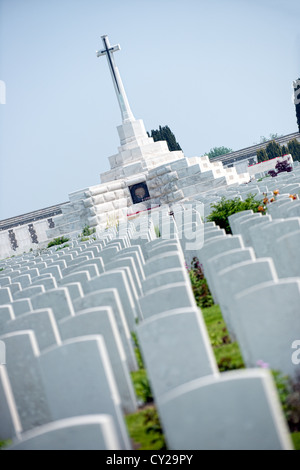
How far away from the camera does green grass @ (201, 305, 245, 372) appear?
17.9 ft

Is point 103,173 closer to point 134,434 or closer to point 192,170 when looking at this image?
point 192,170

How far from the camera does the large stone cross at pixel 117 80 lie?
35.0 metres

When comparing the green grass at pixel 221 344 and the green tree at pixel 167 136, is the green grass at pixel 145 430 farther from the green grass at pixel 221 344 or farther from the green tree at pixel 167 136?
the green tree at pixel 167 136

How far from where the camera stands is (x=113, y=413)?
4.18 metres

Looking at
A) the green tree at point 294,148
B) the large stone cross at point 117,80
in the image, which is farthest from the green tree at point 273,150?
the large stone cross at point 117,80

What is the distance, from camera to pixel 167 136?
41.7 metres

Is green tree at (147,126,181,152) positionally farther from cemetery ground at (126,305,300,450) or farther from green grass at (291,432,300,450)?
green grass at (291,432,300,450)

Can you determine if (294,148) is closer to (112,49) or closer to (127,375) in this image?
(112,49)

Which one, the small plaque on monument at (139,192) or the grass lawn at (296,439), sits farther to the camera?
the small plaque on monument at (139,192)

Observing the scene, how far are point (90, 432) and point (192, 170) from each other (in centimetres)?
2818

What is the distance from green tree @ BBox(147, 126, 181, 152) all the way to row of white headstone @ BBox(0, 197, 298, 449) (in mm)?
33945

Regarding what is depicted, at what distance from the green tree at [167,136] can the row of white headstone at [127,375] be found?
3394 cm

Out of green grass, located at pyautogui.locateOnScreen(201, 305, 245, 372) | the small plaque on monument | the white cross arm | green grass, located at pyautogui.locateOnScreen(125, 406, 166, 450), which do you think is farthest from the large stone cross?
green grass, located at pyautogui.locateOnScreen(125, 406, 166, 450)

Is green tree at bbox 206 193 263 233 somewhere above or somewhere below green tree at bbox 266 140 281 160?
below
